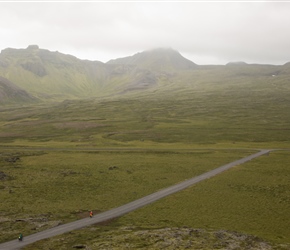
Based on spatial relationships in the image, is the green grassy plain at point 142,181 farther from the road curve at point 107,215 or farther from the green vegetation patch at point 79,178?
the road curve at point 107,215

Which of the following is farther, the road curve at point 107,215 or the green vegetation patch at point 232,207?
the green vegetation patch at point 232,207

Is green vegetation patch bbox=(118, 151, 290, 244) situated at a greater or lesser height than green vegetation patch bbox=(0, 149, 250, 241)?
lesser

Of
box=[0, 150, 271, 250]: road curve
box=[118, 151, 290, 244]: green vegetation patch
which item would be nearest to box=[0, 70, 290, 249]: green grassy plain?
box=[118, 151, 290, 244]: green vegetation patch

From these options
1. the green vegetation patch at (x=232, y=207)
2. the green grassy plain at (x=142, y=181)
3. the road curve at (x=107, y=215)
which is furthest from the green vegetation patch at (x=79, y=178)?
the green vegetation patch at (x=232, y=207)

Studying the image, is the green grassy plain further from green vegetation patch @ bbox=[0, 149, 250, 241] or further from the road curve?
the road curve

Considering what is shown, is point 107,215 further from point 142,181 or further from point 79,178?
point 79,178

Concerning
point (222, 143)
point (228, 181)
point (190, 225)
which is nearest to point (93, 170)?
point (228, 181)

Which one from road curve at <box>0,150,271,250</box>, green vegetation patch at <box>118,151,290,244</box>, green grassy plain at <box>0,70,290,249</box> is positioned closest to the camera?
road curve at <box>0,150,271,250</box>

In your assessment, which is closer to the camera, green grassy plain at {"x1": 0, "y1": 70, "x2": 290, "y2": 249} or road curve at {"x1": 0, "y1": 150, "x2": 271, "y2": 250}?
road curve at {"x1": 0, "y1": 150, "x2": 271, "y2": 250}

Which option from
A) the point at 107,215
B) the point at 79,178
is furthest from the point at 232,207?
the point at 79,178

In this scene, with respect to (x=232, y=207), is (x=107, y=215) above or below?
above

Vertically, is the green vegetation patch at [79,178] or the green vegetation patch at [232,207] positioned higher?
the green vegetation patch at [79,178]

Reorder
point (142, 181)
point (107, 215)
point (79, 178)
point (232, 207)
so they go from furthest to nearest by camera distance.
A: point (79, 178) < point (142, 181) < point (232, 207) < point (107, 215)

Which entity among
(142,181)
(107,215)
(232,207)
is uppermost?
(107,215)
